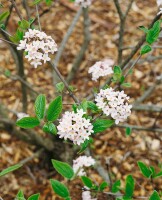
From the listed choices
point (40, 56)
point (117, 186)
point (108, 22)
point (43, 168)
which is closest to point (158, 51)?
point (108, 22)

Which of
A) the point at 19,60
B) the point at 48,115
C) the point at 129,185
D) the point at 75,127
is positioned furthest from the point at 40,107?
the point at 19,60

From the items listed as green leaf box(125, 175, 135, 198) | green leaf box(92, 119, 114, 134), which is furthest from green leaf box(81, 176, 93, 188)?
green leaf box(92, 119, 114, 134)

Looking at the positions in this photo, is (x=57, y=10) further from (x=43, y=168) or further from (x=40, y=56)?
(x=40, y=56)

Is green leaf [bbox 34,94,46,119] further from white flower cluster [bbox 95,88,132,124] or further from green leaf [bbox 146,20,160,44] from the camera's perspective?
green leaf [bbox 146,20,160,44]

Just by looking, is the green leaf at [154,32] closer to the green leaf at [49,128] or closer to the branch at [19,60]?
the green leaf at [49,128]

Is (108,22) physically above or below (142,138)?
above

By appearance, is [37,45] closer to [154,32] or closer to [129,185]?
[154,32]

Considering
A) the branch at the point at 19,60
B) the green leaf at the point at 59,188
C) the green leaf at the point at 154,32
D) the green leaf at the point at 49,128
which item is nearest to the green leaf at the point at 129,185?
the green leaf at the point at 59,188
